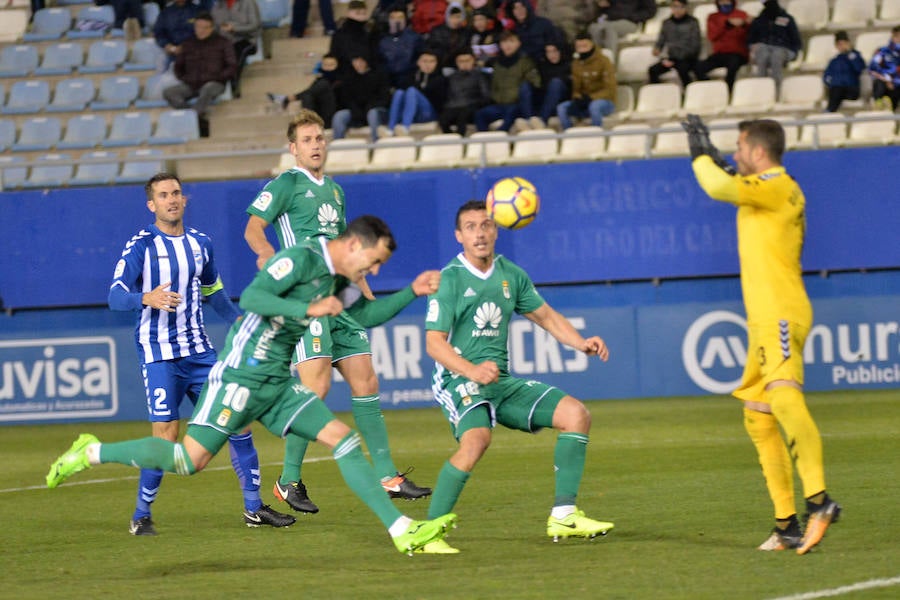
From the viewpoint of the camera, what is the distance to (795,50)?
19125mm

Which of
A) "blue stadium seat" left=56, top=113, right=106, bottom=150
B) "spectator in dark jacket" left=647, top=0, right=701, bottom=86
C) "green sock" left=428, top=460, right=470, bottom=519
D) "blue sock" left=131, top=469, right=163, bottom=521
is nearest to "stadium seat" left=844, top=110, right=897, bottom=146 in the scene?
"spectator in dark jacket" left=647, top=0, right=701, bottom=86

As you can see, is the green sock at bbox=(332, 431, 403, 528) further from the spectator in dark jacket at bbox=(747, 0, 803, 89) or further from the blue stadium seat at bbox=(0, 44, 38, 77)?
the blue stadium seat at bbox=(0, 44, 38, 77)

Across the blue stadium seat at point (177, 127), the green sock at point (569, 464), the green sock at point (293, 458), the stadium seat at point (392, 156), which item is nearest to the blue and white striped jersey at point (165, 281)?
the green sock at point (293, 458)

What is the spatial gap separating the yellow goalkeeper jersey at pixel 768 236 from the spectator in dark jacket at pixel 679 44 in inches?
494

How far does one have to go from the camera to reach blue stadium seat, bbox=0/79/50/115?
72.5 feet

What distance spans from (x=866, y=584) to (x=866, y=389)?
1059cm

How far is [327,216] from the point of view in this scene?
31.4 ft

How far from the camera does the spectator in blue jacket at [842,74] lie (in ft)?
58.9

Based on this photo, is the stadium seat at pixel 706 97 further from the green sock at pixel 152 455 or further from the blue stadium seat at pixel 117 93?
the green sock at pixel 152 455

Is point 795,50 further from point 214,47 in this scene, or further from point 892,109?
point 214,47

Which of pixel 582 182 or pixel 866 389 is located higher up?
pixel 582 182

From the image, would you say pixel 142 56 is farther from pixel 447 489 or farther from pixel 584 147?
pixel 447 489

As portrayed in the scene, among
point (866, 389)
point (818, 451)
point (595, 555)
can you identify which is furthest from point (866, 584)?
point (866, 389)

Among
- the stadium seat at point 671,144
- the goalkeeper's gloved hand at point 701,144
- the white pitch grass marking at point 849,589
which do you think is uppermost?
the goalkeeper's gloved hand at point 701,144
